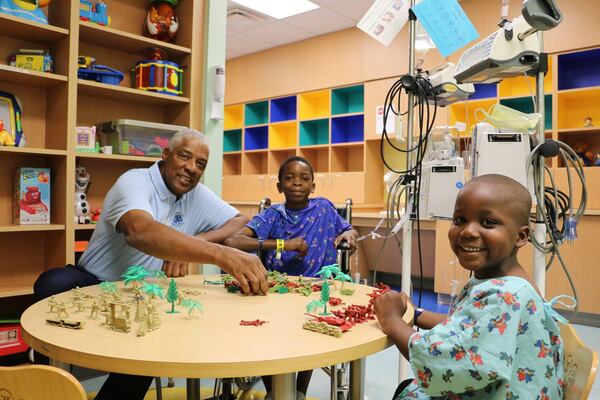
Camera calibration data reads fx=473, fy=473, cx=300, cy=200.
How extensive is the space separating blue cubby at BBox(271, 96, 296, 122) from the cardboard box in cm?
389

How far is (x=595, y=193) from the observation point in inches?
147

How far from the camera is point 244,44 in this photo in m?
6.07

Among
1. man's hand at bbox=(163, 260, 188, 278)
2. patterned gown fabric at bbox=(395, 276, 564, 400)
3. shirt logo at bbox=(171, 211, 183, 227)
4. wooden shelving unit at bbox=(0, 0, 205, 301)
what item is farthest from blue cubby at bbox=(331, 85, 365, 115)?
patterned gown fabric at bbox=(395, 276, 564, 400)

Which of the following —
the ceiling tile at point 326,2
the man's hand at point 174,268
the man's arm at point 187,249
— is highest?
the ceiling tile at point 326,2

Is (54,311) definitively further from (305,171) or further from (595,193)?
(595,193)

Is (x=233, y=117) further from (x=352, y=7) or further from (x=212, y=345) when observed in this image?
(x=212, y=345)

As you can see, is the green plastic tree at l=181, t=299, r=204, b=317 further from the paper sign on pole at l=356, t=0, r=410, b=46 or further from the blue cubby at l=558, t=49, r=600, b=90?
the blue cubby at l=558, t=49, r=600, b=90

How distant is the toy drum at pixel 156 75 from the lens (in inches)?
115

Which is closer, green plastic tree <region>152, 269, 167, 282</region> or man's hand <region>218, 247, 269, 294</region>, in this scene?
man's hand <region>218, 247, 269, 294</region>

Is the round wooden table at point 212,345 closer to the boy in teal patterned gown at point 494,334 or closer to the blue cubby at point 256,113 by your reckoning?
the boy in teal patterned gown at point 494,334

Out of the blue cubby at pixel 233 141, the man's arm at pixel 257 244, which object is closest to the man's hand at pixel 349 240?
the man's arm at pixel 257 244

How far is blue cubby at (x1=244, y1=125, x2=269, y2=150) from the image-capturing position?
6.55 meters

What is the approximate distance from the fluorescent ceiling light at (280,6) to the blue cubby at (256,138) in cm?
183


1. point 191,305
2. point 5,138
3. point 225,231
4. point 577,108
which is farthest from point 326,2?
point 191,305
